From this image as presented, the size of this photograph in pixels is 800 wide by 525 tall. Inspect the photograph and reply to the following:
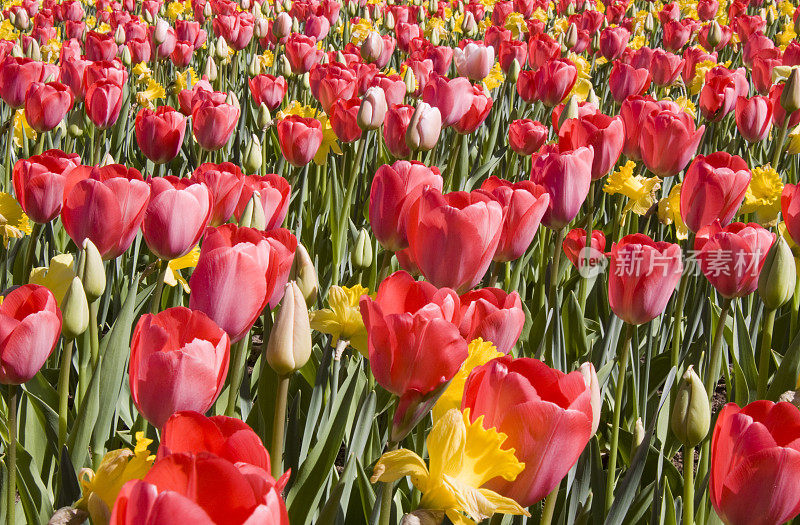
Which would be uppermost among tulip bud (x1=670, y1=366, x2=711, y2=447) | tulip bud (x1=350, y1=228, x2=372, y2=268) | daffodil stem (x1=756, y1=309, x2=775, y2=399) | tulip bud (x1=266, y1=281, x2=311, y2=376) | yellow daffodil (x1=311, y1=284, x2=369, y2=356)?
tulip bud (x1=266, y1=281, x2=311, y2=376)

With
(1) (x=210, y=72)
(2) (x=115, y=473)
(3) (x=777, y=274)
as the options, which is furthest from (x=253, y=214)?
(1) (x=210, y=72)

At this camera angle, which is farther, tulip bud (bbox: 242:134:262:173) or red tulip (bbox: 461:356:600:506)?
tulip bud (bbox: 242:134:262:173)

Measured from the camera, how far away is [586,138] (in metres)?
2.19

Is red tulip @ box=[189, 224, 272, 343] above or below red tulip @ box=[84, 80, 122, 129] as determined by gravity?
above

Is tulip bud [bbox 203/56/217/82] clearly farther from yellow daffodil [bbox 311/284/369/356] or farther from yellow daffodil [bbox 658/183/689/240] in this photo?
yellow daffodil [bbox 311/284/369/356]

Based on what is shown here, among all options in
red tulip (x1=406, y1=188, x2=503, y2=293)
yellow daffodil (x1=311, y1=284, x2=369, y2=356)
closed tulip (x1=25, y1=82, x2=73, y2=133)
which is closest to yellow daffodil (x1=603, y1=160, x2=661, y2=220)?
red tulip (x1=406, y1=188, x2=503, y2=293)

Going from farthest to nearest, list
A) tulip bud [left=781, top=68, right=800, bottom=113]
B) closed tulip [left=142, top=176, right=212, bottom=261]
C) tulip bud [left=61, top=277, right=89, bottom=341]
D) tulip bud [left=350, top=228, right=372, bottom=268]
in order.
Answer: tulip bud [left=781, top=68, right=800, bottom=113] < tulip bud [left=350, top=228, right=372, bottom=268] < closed tulip [left=142, top=176, right=212, bottom=261] < tulip bud [left=61, top=277, right=89, bottom=341]

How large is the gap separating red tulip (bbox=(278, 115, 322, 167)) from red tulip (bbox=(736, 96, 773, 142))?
1.56m

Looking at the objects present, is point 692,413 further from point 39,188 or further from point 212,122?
point 212,122

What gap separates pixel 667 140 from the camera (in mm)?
2262

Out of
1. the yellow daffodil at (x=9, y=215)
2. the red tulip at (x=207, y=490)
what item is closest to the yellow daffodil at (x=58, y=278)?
the yellow daffodil at (x=9, y=215)

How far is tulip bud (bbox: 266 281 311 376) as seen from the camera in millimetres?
976

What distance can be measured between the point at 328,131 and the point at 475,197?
1637 mm

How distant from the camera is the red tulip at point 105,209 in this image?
1418mm
